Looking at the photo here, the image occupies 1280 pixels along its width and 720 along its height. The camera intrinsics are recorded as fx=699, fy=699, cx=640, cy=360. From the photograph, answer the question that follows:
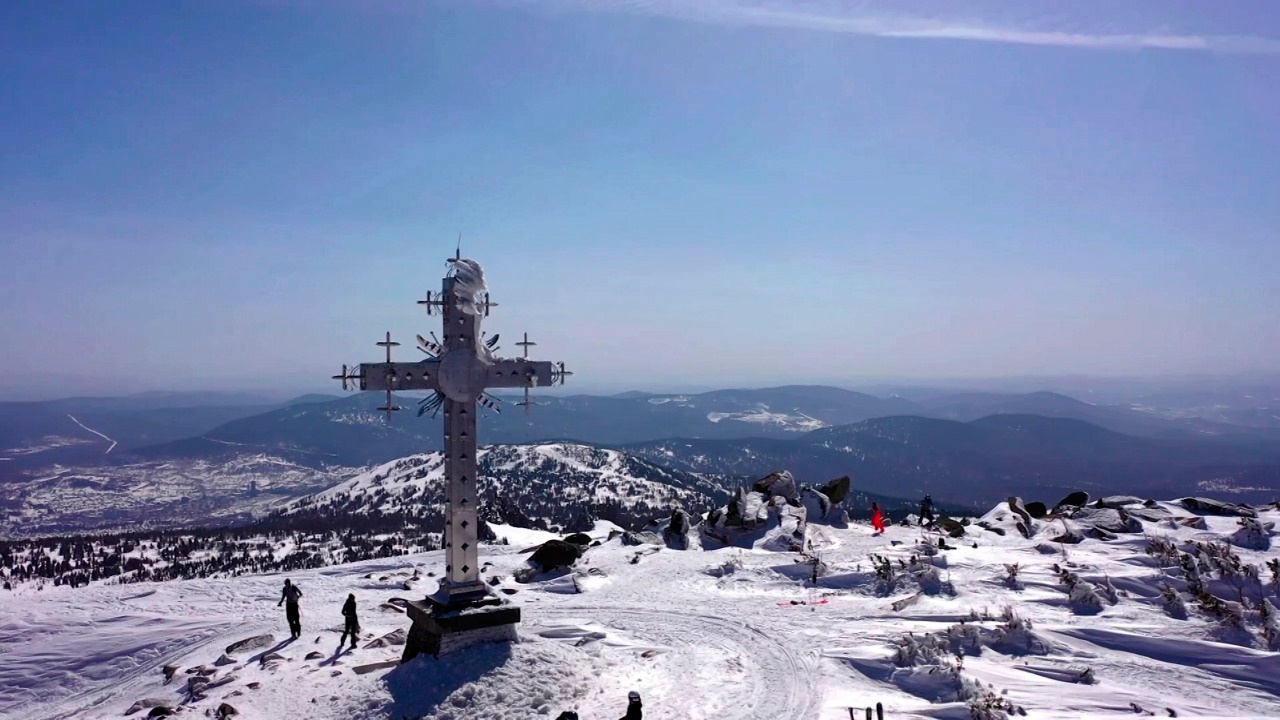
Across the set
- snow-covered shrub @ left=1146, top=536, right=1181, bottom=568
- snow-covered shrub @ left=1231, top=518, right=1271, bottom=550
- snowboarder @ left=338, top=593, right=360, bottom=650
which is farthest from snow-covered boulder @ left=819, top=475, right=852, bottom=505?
snowboarder @ left=338, top=593, right=360, bottom=650

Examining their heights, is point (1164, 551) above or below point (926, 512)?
above

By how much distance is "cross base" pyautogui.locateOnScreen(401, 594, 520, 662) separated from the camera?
1351 centimetres

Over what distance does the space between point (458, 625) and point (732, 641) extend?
20.9 feet

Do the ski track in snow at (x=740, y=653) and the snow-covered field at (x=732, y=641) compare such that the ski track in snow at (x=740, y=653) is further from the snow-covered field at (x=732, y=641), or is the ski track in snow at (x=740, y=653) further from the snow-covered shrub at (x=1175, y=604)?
the snow-covered shrub at (x=1175, y=604)

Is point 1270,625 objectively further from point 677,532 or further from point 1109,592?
point 677,532

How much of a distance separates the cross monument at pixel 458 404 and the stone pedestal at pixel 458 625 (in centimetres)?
2

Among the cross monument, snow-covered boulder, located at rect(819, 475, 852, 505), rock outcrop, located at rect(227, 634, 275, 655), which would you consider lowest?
rock outcrop, located at rect(227, 634, 275, 655)

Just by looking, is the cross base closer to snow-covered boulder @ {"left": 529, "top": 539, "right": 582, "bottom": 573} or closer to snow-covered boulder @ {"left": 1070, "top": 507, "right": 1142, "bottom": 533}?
snow-covered boulder @ {"left": 529, "top": 539, "right": 582, "bottom": 573}

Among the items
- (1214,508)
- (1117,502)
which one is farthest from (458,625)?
(1214,508)

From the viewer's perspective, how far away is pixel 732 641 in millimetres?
16172

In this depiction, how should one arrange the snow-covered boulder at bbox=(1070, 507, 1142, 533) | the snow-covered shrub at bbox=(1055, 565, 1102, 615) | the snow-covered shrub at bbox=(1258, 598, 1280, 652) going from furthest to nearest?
the snow-covered boulder at bbox=(1070, 507, 1142, 533) < the snow-covered shrub at bbox=(1055, 565, 1102, 615) < the snow-covered shrub at bbox=(1258, 598, 1280, 652)

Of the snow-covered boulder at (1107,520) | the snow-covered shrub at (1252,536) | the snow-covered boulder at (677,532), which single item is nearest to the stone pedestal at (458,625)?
the snow-covered boulder at (677,532)

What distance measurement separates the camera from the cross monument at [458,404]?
14.0 meters

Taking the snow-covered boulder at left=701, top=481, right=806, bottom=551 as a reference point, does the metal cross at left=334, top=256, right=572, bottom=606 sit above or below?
above
